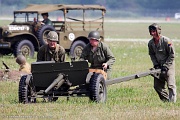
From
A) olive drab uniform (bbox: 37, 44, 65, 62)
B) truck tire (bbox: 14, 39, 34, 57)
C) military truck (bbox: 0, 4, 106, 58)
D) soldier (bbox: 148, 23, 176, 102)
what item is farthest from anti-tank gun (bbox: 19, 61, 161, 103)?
truck tire (bbox: 14, 39, 34, 57)

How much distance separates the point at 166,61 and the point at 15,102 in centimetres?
295

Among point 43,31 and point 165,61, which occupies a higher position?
point 43,31

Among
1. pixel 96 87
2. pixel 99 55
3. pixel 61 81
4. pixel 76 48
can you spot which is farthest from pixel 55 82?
pixel 76 48

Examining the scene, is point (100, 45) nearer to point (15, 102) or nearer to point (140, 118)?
point (15, 102)

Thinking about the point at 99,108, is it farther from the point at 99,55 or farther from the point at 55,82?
the point at 99,55

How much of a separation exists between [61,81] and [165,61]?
2.21 m

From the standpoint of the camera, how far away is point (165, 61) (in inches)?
609

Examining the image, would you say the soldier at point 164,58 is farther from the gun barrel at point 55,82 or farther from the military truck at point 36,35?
the military truck at point 36,35

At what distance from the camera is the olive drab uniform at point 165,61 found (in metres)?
15.3

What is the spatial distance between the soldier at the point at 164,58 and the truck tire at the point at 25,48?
47.3 feet

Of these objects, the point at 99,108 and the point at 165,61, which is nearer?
the point at 99,108

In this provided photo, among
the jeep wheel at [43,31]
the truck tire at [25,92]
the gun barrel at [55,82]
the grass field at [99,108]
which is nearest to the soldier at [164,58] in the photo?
the grass field at [99,108]

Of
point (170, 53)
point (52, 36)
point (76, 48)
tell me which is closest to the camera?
point (52, 36)

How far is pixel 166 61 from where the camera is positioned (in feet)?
50.6
